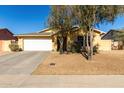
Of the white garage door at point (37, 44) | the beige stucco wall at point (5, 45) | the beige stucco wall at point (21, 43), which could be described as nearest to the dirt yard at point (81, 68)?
the white garage door at point (37, 44)

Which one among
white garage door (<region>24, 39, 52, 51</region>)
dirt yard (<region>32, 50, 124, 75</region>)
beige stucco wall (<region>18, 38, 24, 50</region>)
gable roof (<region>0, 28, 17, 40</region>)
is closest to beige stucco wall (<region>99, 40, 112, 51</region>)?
white garage door (<region>24, 39, 52, 51</region>)

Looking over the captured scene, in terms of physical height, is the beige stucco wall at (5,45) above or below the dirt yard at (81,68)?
above

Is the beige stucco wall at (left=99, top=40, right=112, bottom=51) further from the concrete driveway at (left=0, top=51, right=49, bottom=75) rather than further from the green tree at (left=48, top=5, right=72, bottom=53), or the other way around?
the concrete driveway at (left=0, top=51, right=49, bottom=75)

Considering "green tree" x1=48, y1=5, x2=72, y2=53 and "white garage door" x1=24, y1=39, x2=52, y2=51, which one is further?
"white garage door" x1=24, y1=39, x2=52, y2=51

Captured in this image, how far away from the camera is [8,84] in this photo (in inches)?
403

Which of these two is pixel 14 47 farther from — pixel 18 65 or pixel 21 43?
pixel 18 65

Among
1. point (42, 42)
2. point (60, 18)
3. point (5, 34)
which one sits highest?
point (60, 18)

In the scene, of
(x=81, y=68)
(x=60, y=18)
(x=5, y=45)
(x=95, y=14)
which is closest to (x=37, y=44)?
(x=5, y=45)

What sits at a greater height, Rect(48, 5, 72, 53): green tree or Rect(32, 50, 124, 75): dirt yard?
Rect(48, 5, 72, 53): green tree

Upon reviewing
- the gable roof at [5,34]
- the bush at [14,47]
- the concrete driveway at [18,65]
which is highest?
the gable roof at [5,34]

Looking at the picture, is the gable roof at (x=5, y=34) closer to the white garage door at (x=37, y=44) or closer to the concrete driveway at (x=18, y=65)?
the white garage door at (x=37, y=44)

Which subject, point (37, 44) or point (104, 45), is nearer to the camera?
point (104, 45)

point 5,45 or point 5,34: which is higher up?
point 5,34
